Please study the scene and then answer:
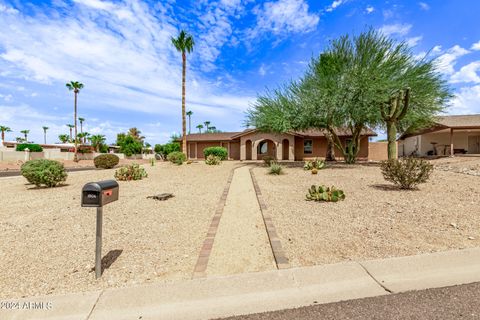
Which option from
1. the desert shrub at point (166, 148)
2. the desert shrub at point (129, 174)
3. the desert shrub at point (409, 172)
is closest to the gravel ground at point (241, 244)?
the desert shrub at point (409, 172)

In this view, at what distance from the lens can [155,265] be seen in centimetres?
364

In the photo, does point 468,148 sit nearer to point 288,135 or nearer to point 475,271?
point 288,135

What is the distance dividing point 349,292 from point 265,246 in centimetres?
166

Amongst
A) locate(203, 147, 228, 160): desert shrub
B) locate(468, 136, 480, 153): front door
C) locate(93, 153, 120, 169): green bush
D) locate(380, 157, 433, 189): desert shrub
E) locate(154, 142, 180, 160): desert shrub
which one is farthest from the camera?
locate(154, 142, 180, 160): desert shrub

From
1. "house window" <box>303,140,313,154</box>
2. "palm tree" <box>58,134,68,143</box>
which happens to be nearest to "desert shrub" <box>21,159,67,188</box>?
"house window" <box>303,140,313,154</box>

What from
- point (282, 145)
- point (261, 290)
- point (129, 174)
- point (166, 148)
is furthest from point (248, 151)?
point (261, 290)

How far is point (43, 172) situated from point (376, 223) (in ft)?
37.5

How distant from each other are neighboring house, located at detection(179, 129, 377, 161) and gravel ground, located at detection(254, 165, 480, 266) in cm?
2032

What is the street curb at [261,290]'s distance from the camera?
259 centimetres

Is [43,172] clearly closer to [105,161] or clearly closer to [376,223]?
[105,161]

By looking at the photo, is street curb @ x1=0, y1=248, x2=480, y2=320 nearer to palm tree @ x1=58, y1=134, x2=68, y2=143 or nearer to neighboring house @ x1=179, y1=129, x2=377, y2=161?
neighboring house @ x1=179, y1=129, x2=377, y2=161

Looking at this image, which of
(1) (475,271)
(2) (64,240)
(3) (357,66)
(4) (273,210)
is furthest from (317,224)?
(3) (357,66)

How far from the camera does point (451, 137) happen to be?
23.5 metres

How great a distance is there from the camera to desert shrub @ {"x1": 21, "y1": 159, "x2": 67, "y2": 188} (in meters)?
9.85
